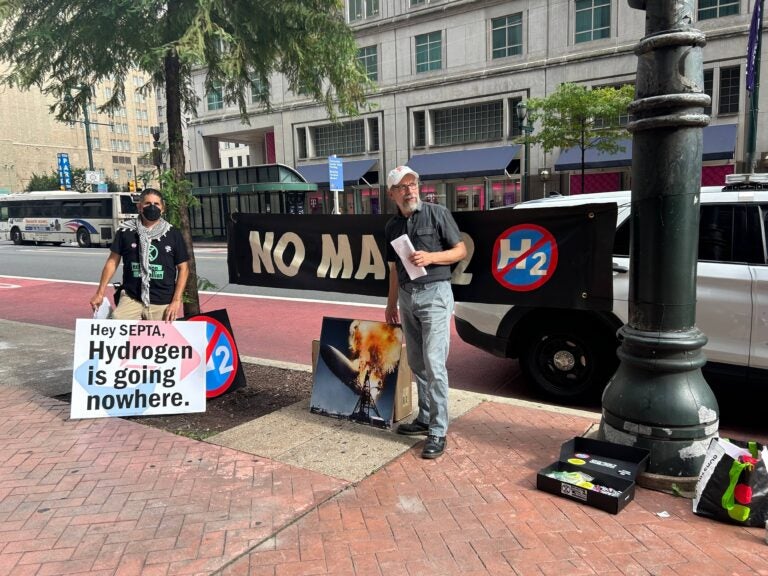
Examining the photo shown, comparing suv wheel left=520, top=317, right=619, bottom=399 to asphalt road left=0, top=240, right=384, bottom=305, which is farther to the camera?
asphalt road left=0, top=240, right=384, bottom=305

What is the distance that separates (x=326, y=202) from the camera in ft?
121

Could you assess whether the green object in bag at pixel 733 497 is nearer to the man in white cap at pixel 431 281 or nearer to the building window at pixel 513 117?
the man in white cap at pixel 431 281

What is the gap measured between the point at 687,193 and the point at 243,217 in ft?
11.9

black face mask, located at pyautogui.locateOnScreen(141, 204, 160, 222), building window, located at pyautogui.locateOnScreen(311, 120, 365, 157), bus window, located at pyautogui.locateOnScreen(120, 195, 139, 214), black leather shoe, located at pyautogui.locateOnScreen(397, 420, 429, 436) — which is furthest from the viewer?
building window, located at pyautogui.locateOnScreen(311, 120, 365, 157)

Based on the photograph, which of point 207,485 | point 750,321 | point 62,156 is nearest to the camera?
point 207,485

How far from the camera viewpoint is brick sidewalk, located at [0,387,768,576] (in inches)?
110

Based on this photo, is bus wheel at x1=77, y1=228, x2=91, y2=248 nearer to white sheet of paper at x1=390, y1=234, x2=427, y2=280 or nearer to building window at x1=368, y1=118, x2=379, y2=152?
building window at x1=368, y1=118, x2=379, y2=152

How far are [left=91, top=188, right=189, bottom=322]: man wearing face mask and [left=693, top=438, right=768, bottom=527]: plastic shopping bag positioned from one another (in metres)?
3.96

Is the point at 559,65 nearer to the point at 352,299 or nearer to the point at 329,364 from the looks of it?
the point at 352,299

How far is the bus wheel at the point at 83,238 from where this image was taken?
105 ft

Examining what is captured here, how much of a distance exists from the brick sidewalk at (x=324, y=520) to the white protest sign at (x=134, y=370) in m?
0.55

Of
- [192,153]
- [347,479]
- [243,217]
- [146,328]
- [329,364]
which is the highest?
[192,153]

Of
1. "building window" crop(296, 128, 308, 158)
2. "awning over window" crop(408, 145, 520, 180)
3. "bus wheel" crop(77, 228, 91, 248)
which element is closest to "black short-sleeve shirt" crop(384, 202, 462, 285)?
"awning over window" crop(408, 145, 520, 180)

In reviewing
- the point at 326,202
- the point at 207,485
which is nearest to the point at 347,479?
the point at 207,485
